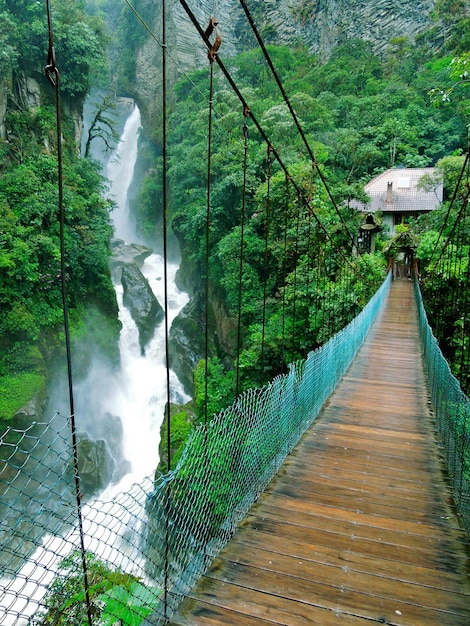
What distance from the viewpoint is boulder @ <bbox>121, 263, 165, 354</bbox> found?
13.1m

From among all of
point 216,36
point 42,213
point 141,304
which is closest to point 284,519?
point 216,36

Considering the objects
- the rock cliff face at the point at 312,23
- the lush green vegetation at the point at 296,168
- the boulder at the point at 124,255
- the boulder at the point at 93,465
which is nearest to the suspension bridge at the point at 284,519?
the lush green vegetation at the point at 296,168

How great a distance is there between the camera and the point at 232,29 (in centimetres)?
2366

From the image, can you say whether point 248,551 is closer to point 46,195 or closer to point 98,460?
point 98,460

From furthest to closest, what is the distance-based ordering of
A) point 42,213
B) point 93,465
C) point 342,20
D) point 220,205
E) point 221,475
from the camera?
point 342,20, point 220,205, point 93,465, point 42,213, point 221,475

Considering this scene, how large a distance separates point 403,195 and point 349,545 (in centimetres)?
1634

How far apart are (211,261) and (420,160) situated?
10.9 metres

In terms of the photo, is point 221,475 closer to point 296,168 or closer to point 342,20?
point 296,168

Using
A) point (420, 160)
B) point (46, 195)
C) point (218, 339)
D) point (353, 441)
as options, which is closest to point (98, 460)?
point (218, 339)

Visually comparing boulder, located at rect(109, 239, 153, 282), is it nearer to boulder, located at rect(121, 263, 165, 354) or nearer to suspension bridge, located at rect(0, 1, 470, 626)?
boulder, located at rect(121, 263, 165, 354)

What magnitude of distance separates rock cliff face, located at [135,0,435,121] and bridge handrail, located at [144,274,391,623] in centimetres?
2127

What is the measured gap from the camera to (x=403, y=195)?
16.0 m

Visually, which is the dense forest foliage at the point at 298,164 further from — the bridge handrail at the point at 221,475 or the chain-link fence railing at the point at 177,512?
the chain-link fence railing at the point at 177,512

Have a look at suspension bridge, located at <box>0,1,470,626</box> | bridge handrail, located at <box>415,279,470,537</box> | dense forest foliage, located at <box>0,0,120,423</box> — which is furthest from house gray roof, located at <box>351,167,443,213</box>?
suspension bridge, located at <box>0,1,470,626</box>
